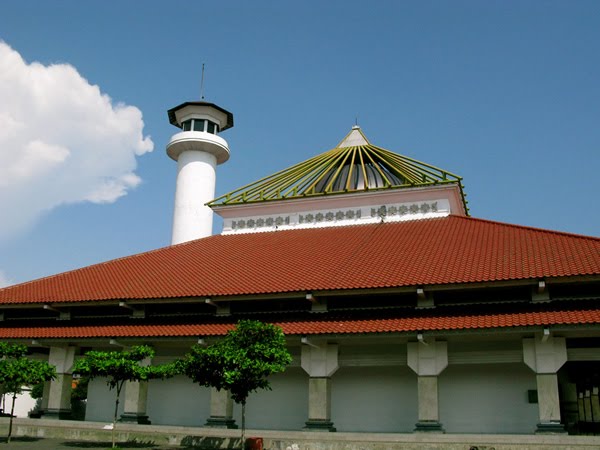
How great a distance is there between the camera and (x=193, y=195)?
36.4 m

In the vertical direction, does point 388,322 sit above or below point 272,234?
below

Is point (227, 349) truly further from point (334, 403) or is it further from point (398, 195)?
point (398, 195)

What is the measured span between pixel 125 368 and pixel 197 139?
2044 cm

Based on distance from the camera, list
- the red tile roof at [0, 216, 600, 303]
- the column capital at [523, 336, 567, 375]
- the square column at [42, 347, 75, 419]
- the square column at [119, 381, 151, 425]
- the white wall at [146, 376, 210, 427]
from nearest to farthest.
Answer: the column capital at [523, 336, 567, 375]
the red tile roof at [0, 216, 600, 303]
the square column at [119, 381, 151, 425]
the square column at [42, 347, 75, 419]
the white wall at [146, 376, 210, 427]

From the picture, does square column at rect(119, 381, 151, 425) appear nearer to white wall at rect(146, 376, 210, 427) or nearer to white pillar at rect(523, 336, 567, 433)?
white wall at rect(146, 376, 210, 427)

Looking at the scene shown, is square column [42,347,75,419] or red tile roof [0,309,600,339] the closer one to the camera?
red tile roof [0,309,600,339]

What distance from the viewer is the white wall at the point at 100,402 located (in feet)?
84.6

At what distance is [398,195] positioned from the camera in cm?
2847

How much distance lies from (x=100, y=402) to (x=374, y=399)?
38.1 feet

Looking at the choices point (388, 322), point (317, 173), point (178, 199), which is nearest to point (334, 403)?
point (388, 322)

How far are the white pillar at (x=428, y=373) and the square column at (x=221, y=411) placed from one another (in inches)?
251

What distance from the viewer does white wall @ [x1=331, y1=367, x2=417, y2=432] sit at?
71.7ft

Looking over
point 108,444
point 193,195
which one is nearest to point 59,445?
point 108,444

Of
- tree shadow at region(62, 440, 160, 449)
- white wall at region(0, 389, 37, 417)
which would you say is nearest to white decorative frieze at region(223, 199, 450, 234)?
tree shadow at region(62, 440, 160, 449)
